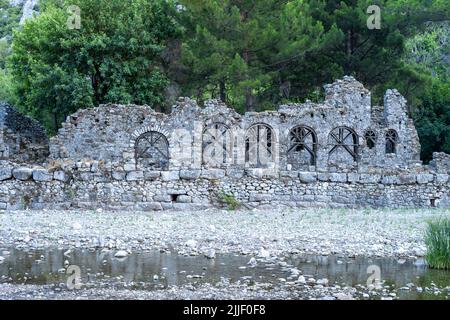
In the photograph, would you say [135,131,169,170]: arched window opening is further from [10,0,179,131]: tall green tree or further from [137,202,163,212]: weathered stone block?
[137,202,163,212]: weathered stone block

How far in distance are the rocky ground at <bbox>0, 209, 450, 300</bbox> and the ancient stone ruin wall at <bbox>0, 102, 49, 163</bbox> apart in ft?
30.6

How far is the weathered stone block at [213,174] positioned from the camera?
58.9 ft

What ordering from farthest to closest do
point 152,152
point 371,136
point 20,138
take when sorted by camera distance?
point 371,136 → point 152,152 → point 20,138

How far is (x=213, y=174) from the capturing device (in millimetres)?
18016

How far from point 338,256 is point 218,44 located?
19.2 meters

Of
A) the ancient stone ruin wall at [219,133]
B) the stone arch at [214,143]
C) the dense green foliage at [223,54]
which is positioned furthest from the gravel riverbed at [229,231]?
the dense green foliage at [223,54]

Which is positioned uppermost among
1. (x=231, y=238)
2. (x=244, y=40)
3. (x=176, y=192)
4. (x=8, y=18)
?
(x=8, y=18)

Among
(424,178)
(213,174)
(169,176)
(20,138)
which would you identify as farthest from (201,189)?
(20,138)

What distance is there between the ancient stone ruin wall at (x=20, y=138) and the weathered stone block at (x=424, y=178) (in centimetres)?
1475

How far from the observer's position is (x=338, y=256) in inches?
410

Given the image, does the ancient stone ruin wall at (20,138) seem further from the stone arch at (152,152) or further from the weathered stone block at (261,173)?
the weathered stone block at (261,173)

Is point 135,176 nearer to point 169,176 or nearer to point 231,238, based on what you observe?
point 169,176

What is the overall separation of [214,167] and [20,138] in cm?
1109
